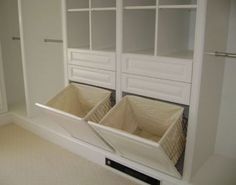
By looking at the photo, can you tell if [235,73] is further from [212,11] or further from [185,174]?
[185,174]

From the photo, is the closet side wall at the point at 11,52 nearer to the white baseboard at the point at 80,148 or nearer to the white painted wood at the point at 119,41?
the white baseboard at the point at 80,148

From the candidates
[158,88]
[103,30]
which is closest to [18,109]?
[103,30]

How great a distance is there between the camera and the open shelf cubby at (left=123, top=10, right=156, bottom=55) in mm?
1966

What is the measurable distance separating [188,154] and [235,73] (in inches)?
29.6

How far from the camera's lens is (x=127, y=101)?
1.95 meters

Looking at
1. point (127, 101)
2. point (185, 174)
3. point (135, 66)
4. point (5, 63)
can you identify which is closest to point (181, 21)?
point (135, 66)

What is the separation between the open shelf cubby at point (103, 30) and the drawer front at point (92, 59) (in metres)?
0.09

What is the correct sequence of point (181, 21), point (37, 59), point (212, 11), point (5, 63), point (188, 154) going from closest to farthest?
point (212, 11) → point (188, 154) → point (181, 21) → point (37, 59) → point (5, 63)

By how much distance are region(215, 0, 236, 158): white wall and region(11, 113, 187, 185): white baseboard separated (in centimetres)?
61

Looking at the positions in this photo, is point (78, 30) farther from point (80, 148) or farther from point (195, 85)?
point (195, 85)

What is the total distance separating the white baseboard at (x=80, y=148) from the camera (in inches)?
75.3

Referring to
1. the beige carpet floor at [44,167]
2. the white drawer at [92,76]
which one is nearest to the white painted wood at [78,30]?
the white drawer at [92,76]

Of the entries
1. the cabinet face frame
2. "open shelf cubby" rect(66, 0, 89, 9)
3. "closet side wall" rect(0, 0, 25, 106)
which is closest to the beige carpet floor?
the cabinet face frame

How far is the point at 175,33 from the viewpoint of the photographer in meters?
1.97
